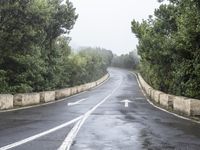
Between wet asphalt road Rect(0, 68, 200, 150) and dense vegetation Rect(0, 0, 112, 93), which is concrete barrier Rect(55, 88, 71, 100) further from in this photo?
wet asphalt road Rect(0, 68, 200, 150)

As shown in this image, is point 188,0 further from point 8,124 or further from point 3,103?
point 8,124

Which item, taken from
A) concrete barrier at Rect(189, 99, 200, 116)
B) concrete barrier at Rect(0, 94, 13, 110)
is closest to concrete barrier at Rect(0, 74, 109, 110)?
concrete barrier at Rect(0, 94, 13, 110)

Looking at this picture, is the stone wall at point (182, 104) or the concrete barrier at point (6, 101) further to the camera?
the concrete barrier at point (6, 101)

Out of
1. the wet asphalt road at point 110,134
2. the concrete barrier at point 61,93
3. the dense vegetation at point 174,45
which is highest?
the dense vegetation at point 174,45

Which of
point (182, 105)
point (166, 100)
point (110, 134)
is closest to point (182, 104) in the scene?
point (182, 105)

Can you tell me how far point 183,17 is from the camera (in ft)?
89.9

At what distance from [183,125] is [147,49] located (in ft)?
71.4

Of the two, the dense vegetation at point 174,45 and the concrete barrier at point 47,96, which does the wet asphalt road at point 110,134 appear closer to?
the dense vegetation at point 174,45

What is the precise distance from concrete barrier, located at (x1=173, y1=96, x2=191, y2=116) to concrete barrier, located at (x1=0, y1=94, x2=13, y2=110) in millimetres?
9491

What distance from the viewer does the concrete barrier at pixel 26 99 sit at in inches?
1081

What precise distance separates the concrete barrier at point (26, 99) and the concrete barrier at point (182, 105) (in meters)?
9.29

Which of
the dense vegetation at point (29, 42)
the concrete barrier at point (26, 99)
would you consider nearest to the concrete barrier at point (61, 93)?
the dense vegetation at point (29, 42)

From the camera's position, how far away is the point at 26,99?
94.4 ft

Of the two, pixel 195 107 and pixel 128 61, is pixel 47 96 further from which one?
pixel 128 61
